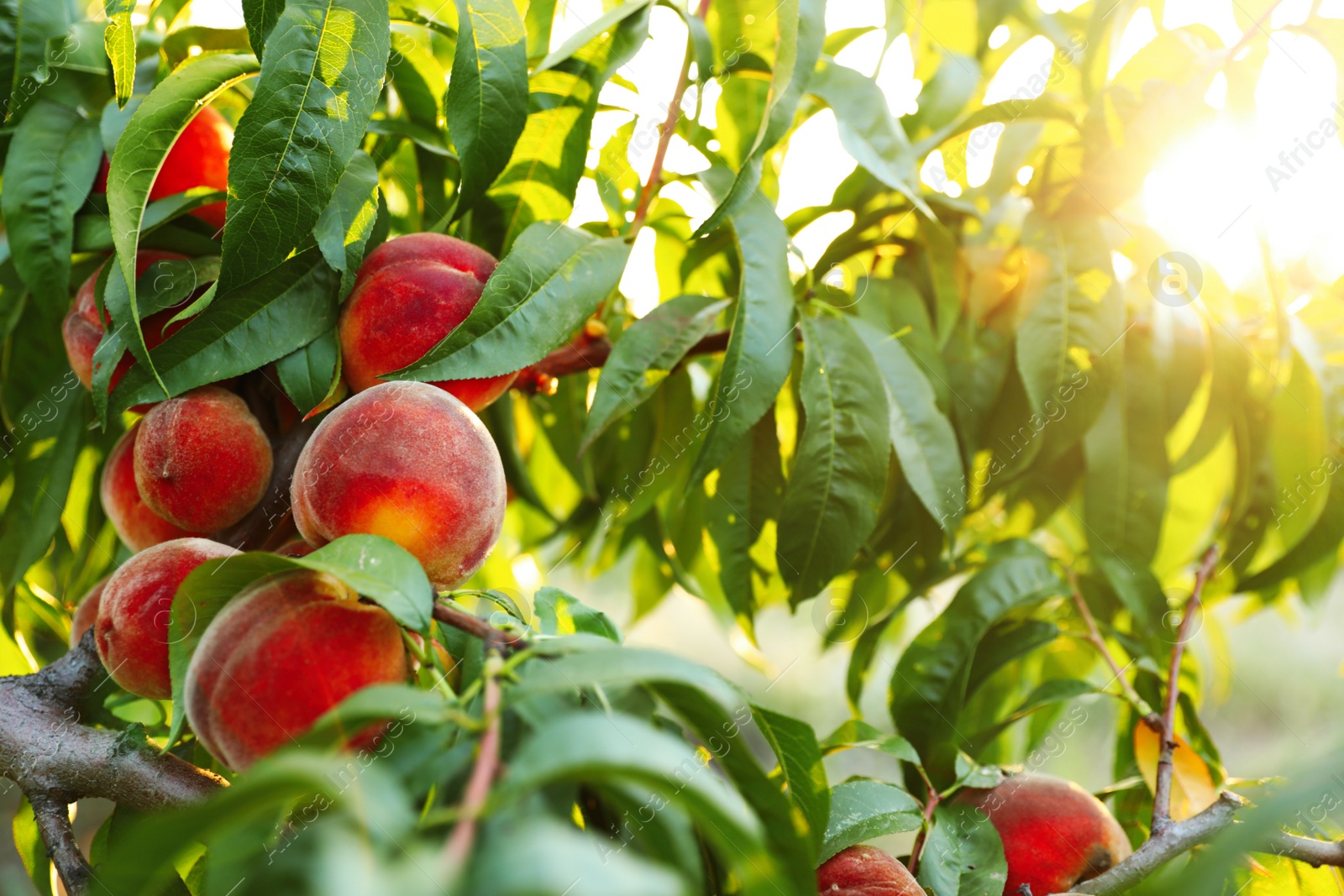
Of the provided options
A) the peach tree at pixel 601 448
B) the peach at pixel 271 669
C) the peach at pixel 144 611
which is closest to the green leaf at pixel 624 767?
the peach tree at pixel 601 448

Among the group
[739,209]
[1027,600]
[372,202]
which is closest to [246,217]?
[372,202]

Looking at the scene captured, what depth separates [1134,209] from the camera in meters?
0.67

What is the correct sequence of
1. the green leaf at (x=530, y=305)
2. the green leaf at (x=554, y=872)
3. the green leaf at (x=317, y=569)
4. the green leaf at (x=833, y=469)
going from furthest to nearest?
the green leaf at (x=833, y=469), the green leaf at (x=530, y=305), the green leaf at (x=317, y=569), the green leaf at (x=554, y=872)

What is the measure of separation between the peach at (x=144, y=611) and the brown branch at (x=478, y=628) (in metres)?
0.11

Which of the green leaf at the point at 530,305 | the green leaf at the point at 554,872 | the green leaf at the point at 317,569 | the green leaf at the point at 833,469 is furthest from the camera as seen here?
the green leaf at the point at 833,469

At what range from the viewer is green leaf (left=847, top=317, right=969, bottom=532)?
54 cm

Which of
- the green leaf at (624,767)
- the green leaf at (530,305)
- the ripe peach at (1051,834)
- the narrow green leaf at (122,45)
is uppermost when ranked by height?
the narrow green leaf at (122,45)

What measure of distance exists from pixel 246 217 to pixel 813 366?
0.98 ft

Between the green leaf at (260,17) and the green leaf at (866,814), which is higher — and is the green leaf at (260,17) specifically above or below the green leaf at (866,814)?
above

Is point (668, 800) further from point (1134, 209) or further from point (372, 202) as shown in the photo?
point (1134, 209)

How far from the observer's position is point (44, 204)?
0.47 meters

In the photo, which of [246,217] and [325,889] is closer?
[325,889]

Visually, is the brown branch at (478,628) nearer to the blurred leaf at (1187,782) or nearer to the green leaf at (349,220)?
the green leaf at (349,220)

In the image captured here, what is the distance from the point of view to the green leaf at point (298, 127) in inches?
14.7
